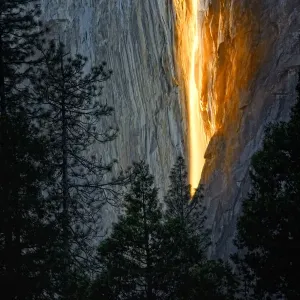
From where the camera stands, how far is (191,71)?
41.0 meters

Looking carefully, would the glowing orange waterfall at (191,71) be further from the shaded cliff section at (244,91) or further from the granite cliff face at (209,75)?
the shaded cliff section at (244,91)

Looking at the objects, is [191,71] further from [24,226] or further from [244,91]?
[24,226]

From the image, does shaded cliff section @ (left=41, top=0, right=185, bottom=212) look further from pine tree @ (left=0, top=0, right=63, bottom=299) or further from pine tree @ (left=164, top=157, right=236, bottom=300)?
pine tree @ (left=0, top=0, right=63, bottom=299)

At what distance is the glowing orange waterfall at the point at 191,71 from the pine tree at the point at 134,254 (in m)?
Result: 23.7

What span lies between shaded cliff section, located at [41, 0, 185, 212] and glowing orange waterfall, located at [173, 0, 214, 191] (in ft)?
2.35

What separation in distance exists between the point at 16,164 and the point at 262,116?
43.6ft

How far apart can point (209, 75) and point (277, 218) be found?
67.3ft

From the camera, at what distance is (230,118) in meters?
25.1

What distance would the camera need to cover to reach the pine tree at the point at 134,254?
1326cm

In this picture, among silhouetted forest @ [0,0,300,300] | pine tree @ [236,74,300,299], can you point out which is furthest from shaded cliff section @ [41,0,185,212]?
pine tree @ [236,74,300,299]

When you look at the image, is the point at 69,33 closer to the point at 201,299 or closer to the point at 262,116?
the point at 262,116

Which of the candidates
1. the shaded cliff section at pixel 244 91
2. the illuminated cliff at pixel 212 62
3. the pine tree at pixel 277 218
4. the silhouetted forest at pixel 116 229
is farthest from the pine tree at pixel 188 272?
the illuminated cliff at pixel 212 62

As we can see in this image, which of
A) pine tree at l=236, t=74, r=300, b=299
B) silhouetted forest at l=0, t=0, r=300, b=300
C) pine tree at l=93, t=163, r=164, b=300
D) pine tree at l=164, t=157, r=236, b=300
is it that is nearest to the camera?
silhouetted forest at l=0, t=0, r=300, b=300

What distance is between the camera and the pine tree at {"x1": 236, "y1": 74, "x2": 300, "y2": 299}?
37.9ft
